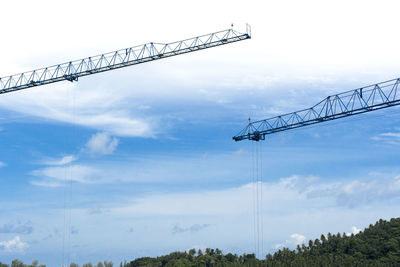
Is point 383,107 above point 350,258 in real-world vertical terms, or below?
above

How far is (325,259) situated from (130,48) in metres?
113

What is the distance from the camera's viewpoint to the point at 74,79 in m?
104

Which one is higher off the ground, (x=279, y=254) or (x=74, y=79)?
(x=74, y=79)

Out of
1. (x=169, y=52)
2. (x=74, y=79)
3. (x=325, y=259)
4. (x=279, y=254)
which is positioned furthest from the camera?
(x=279, y=254)

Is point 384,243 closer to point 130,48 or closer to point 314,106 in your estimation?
point 314,106

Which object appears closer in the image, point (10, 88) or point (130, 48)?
point (130, 48)

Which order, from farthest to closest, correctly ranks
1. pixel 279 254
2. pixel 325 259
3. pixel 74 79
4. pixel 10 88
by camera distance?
pixel 279 254 → pixel 325 259 → pixel 10 88 → pixel 74 79

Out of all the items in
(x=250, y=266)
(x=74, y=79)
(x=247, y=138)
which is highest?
(x=74, y=79)

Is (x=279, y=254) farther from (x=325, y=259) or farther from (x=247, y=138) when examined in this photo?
(x=247, y=138)

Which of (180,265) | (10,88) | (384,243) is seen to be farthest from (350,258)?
(10,88)

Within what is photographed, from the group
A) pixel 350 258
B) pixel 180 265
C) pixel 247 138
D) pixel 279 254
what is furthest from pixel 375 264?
pixel 247 138

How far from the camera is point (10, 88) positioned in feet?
370

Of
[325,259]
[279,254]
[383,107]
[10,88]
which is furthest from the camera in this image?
[279,254]

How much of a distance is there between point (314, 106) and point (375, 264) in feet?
326
